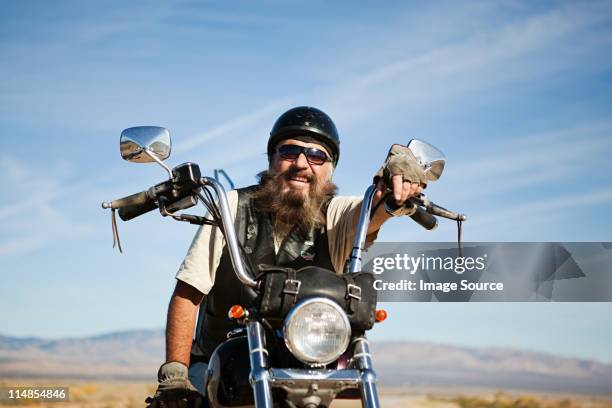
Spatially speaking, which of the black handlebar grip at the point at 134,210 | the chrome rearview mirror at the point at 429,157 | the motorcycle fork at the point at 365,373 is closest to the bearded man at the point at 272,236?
the chrome rearview mirror at the point at 429,157

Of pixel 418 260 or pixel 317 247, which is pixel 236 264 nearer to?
pixel 317 247

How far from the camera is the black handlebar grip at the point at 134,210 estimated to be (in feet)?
8.85

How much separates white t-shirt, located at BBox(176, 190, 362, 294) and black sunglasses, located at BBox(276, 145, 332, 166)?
252 mm

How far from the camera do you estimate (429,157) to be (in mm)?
2793

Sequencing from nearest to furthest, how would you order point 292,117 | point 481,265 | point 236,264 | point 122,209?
point 236,264 → point 122,209 → point 292,117 → point 481,265

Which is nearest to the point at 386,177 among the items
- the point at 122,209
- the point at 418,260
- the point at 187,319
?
the point at 122,209

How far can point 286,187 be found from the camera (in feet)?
12.6

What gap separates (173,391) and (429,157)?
1379mm

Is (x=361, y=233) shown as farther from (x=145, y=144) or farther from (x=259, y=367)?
(x=145, y=144)

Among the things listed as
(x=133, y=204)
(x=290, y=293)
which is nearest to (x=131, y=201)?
(x=133, y=204)

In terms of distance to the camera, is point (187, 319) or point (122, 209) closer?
point (122, 209)

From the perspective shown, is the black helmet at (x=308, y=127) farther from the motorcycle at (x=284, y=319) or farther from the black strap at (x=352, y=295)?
the black strap at (x=352, y=295)

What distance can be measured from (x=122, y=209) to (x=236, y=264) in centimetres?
52

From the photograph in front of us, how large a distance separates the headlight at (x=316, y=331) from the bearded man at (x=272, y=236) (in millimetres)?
948
